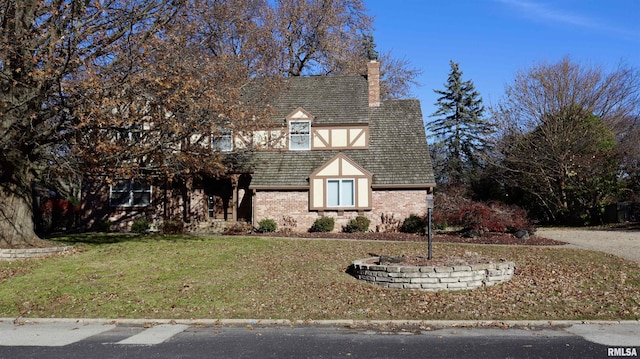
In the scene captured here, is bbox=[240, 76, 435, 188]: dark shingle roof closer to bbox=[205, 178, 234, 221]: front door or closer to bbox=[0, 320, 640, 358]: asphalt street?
bbox=[205, 178, 234, 221]: front door

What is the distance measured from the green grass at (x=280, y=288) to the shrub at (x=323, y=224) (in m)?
6.10

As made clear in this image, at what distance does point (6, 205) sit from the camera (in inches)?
612

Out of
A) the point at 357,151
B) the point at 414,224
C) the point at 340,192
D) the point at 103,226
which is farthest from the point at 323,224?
the point at 103,226

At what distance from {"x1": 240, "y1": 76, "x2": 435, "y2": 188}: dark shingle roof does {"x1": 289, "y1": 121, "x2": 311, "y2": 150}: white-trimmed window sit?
15.3 inches

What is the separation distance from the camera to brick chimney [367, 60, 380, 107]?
90.5ft

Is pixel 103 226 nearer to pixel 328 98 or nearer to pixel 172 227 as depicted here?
pixel 172 227

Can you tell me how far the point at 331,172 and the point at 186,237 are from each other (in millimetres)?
7445

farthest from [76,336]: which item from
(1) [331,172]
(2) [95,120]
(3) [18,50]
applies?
(1) [331,172]

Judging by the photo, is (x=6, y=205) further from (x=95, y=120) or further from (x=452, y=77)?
(x=452, y=77)

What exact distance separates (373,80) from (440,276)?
1826 centimetres

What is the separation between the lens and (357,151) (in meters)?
25.1

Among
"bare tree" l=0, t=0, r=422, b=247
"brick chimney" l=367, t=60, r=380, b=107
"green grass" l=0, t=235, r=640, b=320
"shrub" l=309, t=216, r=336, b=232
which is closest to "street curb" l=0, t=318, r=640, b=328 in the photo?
"green grass" l=0, t=235, r=640, b=320

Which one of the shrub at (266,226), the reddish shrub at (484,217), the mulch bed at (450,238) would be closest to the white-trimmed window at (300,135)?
the shrub at (266,226)

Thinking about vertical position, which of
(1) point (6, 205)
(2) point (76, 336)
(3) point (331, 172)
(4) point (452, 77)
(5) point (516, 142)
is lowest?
(2) point (76, 336)
